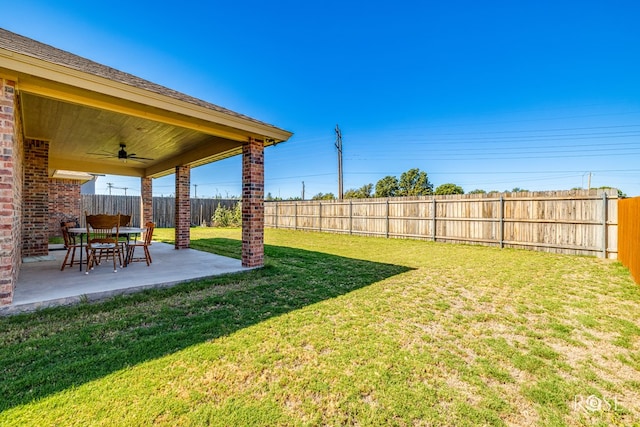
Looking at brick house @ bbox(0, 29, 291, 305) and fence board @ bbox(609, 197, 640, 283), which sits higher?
brick house @ bbox(0, 29, 291, 305)

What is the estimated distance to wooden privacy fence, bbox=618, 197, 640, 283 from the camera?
4824mm

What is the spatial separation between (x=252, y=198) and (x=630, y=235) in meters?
7.40

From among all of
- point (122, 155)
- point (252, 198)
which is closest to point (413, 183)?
point (252, 198)

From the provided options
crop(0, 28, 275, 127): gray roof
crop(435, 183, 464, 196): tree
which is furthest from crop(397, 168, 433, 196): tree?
crop(0, 28, 275, 127): gray roof

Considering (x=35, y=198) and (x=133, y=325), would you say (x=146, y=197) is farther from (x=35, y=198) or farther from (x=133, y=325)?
(x=133, y=325)

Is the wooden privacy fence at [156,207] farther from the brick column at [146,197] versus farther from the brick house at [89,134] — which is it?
the brick house at [89,134]

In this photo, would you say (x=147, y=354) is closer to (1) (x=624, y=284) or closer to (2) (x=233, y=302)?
(2) (x=233, y=302)

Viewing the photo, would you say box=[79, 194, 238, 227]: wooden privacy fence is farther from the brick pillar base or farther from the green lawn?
the green lawn

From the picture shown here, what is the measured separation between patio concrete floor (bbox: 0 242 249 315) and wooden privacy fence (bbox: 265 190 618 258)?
767 centimetres

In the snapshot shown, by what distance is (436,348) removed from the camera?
2623 mm

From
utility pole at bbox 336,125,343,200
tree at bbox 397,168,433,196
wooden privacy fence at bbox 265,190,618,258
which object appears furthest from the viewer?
tree at bbox 397,168,433,196

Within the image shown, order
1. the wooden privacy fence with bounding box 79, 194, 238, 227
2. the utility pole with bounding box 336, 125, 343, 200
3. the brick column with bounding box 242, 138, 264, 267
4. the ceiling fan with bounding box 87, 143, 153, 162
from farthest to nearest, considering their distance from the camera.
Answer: the utility pole with bounding box 336, 125, 343, 200 < the wooden privacy fence with bounding box 79, 194, 238, 227 < the ceiling fan with bounding box 87, 143, 153, 162 < the brick column with bounding box 242, 138, 264, 267

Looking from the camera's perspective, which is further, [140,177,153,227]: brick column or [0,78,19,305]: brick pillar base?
[140,177,153,227]: brick column

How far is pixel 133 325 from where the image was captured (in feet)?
→ 9.80
